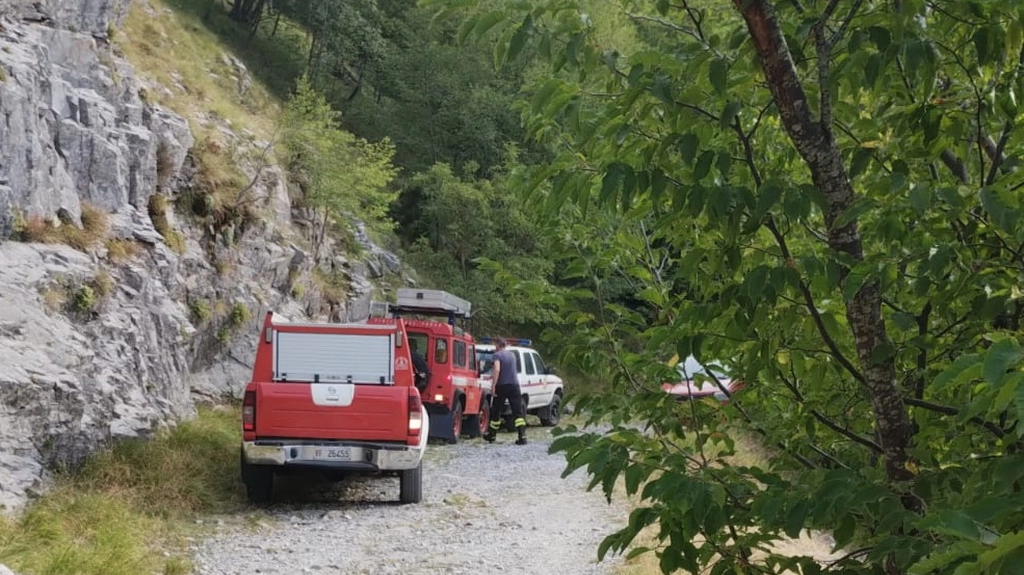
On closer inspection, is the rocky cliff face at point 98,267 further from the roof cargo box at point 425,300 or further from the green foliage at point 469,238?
the green foliage at point 469,238

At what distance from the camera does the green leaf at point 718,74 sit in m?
2.10

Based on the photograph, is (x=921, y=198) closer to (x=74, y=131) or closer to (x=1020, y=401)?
(x=1020, y=401)

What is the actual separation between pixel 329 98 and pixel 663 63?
40.0 m

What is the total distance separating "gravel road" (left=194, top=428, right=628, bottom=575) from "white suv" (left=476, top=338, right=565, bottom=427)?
664cm

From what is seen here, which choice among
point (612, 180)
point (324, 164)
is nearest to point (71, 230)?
point (324, 164)

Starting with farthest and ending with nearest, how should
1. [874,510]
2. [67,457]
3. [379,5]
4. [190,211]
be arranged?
1. [379,5]
2. [190,211]
3. [67,457]
4. [874,510]

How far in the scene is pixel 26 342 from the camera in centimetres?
905

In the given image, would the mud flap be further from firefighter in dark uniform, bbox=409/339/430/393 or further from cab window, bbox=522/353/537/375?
cab window, bbox=522/353/537/375

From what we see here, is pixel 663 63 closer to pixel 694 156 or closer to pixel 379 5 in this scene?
pixel 694 156

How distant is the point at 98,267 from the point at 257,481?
388 centimetres

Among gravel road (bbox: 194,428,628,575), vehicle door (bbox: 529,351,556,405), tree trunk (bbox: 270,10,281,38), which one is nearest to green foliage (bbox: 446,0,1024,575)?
gravel road (bbox: 194,428,628,575)

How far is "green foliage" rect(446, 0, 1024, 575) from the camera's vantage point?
6.87ft

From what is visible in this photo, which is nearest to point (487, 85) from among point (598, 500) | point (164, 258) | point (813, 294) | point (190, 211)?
point (190, 211)

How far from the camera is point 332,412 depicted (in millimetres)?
9539
